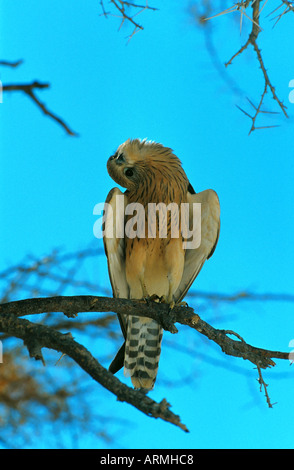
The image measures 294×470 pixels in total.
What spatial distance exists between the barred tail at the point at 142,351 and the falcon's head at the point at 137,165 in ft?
3.41

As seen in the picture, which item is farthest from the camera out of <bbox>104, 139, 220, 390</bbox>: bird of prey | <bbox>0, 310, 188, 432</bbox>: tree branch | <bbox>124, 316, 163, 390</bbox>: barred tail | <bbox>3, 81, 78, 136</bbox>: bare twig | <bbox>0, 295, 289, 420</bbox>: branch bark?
<bbox>104, 139, 220, 390</bbox>: bird of prey

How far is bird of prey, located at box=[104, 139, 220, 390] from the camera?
363cm

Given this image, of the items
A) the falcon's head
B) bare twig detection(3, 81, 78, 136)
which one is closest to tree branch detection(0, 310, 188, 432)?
bare twig detection(3, 81, 78, 136)

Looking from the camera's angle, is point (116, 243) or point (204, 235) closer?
point (116, 243)

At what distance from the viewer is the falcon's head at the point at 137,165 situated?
3871mm

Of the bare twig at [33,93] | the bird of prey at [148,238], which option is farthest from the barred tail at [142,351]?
the bare twig at [33,93]

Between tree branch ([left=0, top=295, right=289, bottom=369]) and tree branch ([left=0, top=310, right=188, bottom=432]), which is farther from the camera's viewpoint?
tree branch ([left=0, top=295, right=289, bottom=369])

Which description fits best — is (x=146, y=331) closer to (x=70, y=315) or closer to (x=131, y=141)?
(x=70, y=315)

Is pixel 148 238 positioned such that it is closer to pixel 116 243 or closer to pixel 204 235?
pixel 116 243

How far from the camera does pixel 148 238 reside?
364 centimetres

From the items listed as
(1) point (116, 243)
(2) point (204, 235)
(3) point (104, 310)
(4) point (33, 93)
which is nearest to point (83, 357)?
(3) point (104, 310)

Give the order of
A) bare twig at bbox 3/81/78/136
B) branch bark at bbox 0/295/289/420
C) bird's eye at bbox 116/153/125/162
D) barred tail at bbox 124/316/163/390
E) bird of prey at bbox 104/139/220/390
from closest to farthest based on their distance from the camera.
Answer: bare twig at bbox 3/81/78/136
branch bark at bbox 0/295/289/420
barred tail at bbox 124/316/163/390
bird of prey at bbox 104/139/220/390
bird's eye at bbox 116/153/125/162

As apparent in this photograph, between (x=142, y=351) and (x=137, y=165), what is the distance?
1.39 m

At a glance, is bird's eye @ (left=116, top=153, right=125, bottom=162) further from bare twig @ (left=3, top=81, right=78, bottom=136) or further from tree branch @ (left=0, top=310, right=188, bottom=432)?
bare twig @ (left=3, top=81, right=78, bottom=136)
